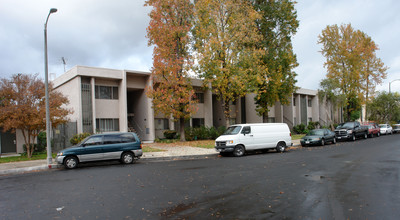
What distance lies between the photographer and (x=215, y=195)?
7270 millimetres

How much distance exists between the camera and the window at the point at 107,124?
84.7ft

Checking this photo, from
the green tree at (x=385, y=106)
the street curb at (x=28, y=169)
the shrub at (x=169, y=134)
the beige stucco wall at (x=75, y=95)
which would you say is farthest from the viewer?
the green tree at (x=385, y=106)

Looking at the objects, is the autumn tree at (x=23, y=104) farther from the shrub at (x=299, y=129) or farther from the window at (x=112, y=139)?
the shrub at (x=299, y=129)

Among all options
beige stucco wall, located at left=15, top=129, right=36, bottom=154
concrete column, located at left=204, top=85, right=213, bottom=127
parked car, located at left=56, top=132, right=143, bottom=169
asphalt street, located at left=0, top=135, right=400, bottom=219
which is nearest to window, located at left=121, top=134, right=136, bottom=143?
parked car, located at left=56, top=132, right=143, bottom=169

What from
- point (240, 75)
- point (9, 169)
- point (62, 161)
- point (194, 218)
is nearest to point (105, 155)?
point (62, 161)

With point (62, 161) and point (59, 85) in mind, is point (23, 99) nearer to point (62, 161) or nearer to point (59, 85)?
point (62, 161)

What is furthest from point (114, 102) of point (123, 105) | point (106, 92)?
point (106, 92)

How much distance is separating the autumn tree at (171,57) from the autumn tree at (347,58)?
24.2 m

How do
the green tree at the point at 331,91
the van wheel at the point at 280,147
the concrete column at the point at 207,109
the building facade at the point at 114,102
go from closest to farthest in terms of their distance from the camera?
1. the van wheel at the point at 280,147
2. the building facade at the point at 114,102
3. the concrete column at the point at 207,109
4. the green tree at the point at 331,91

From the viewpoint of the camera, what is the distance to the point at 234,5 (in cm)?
2544

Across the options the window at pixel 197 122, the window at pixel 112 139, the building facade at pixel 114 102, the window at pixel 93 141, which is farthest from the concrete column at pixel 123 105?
the window at pixel 93 141

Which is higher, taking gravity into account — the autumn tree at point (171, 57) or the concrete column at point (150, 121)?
the autumn tree at point (171, 57)

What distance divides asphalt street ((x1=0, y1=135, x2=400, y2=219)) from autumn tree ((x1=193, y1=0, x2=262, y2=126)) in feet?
48.6

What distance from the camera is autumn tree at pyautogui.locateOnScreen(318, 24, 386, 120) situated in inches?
1553
